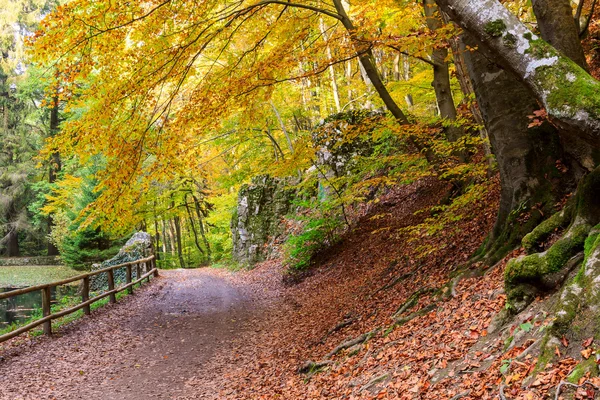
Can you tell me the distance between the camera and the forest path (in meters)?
6.10

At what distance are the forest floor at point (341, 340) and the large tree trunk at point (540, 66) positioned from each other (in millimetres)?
1503

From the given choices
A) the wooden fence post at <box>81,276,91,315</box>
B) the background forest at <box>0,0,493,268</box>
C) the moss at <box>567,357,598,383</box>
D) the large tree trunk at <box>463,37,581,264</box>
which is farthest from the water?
the moss at <box>567,357,598,383</box>

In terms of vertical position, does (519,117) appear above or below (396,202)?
above

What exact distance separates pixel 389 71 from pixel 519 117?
1704cm

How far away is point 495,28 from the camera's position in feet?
11.0

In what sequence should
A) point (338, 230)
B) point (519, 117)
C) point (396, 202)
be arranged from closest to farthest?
point (519, 117)
point (396, 202)
point (338, 230)

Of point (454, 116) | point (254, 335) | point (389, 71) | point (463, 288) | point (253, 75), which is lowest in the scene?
point (254, 335)

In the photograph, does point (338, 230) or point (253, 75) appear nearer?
point (253, 75)

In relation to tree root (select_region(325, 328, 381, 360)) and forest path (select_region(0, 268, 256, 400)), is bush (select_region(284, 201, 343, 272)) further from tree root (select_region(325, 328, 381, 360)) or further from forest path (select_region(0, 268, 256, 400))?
tree root (select_region(325, 328, 381, 360))

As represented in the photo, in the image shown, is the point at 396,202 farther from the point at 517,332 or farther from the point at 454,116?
the point at 517,332

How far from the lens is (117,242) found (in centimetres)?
2116

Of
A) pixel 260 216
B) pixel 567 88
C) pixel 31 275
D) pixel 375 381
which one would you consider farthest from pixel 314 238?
pixel 31 275

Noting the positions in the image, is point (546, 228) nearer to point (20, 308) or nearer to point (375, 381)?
point (375, 381)

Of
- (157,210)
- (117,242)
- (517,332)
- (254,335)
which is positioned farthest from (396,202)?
(157,210)
